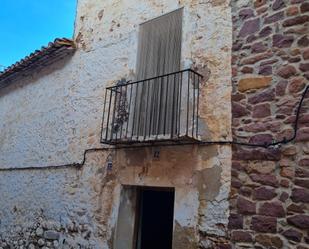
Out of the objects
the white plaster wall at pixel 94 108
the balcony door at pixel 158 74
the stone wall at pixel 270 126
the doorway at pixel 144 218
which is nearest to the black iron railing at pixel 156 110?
the balcony door at pixel 158 74

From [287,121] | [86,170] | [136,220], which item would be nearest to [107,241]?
[136,220]

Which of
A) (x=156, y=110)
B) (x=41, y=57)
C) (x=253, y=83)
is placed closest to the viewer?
(x=253, y=83)

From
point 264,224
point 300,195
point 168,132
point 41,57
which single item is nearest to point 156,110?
point 168,132

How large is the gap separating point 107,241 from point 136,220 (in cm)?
48

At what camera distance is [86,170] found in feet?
17.5

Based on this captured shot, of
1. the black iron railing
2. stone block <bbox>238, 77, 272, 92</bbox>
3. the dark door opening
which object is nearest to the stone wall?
stone block <bbox>238, 77, 272, 92</bbox>

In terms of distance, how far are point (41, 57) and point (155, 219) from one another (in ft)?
12.8

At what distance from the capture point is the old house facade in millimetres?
3344

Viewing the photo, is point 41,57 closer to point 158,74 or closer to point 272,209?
Result: point 158,74

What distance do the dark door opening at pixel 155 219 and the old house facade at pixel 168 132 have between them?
0.7 inches

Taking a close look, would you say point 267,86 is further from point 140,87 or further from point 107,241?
point 107,241

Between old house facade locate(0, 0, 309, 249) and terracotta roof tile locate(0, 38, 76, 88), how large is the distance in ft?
0.09

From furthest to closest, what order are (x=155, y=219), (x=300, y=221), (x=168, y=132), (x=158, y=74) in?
(x=155, y=219) < (x=158, y=74) < (x=168, y=132) < (x=300, y=221)

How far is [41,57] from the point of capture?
265 inches
